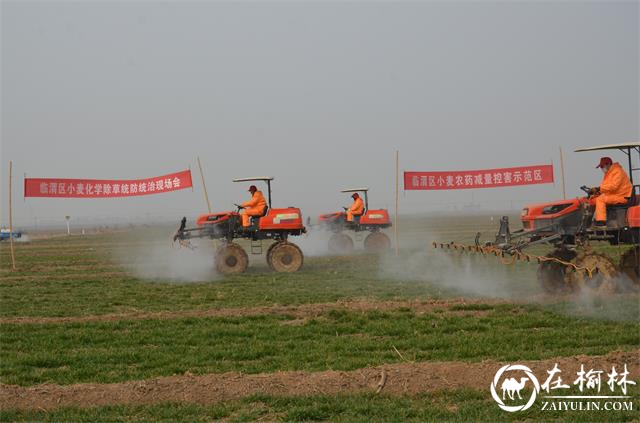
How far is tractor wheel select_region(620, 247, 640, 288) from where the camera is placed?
12422 millimetres

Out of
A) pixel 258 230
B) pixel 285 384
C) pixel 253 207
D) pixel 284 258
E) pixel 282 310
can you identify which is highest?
pixel 253 207

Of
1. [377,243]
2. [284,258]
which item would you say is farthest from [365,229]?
[284,258]

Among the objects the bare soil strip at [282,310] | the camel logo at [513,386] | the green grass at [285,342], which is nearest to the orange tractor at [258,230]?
the bare soil strip at [282,310]

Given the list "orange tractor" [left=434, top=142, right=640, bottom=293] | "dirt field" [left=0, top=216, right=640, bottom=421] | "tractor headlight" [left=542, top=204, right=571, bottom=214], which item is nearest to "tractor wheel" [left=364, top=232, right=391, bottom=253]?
"dirt field" [left=0, top=216, right=640, bottom=421]

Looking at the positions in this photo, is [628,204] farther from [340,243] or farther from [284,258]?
[340,243]

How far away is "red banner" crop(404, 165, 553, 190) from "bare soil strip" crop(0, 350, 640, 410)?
18.1 m

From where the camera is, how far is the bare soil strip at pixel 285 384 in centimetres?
671

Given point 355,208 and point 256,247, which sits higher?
point 355,208

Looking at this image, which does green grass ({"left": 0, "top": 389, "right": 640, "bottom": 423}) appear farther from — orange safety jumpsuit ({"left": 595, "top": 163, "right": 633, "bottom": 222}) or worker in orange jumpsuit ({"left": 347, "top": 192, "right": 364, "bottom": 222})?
worker in orange jumpsuit ({"left": 347, "top": 192, "right": 364, "bottom": 222})

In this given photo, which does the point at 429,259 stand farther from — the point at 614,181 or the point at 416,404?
the point at 416,404

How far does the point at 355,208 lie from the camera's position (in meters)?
27.4

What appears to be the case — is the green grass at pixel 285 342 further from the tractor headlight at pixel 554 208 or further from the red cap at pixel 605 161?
the red cap at pixel 605 161

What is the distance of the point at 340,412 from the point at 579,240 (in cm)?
778

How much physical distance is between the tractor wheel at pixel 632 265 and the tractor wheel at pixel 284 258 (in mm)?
9120
